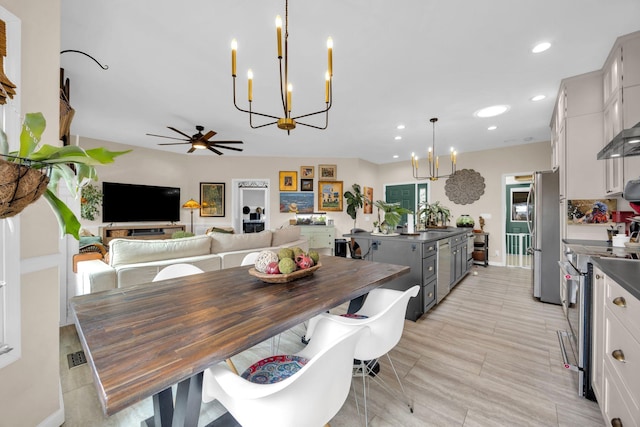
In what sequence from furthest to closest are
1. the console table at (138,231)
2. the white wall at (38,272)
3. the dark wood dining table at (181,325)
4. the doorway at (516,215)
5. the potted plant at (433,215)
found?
the doorway at (516,215) < the console table at (138,231) < the potted plant at (433,215) < the white wall at (38,272) < the dark wood dining table at (181,325)

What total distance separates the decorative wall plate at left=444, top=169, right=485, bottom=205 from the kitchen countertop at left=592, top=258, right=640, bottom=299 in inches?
187

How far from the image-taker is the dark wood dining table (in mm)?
646

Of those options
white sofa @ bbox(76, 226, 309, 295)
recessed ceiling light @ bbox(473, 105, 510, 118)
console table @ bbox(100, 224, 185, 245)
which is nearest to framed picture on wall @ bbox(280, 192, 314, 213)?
console table @ bbox(100, 224, 185, 245)

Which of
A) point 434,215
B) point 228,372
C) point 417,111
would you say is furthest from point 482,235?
point 228,372

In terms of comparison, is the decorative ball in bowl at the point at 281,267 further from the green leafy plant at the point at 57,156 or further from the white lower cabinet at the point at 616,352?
the white lower cabinet at the point at 616,352

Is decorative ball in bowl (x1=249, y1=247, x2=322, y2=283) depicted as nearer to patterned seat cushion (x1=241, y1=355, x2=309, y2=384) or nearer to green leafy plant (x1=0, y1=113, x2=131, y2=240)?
patterned seat cushion (x1=241, y1=355, x2=309, y2=384)

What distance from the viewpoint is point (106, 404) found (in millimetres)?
536

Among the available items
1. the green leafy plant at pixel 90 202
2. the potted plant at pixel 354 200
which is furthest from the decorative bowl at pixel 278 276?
the green leafy plant at pixel 90 202

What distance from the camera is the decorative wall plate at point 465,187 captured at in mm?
5804

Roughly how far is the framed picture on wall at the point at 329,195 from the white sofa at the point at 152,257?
3435 millimetres

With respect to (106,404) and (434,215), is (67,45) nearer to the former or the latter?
(106,404)

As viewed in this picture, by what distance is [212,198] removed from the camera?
6727 mm

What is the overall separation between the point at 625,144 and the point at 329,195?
539cm

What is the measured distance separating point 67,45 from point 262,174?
4.65 metres
